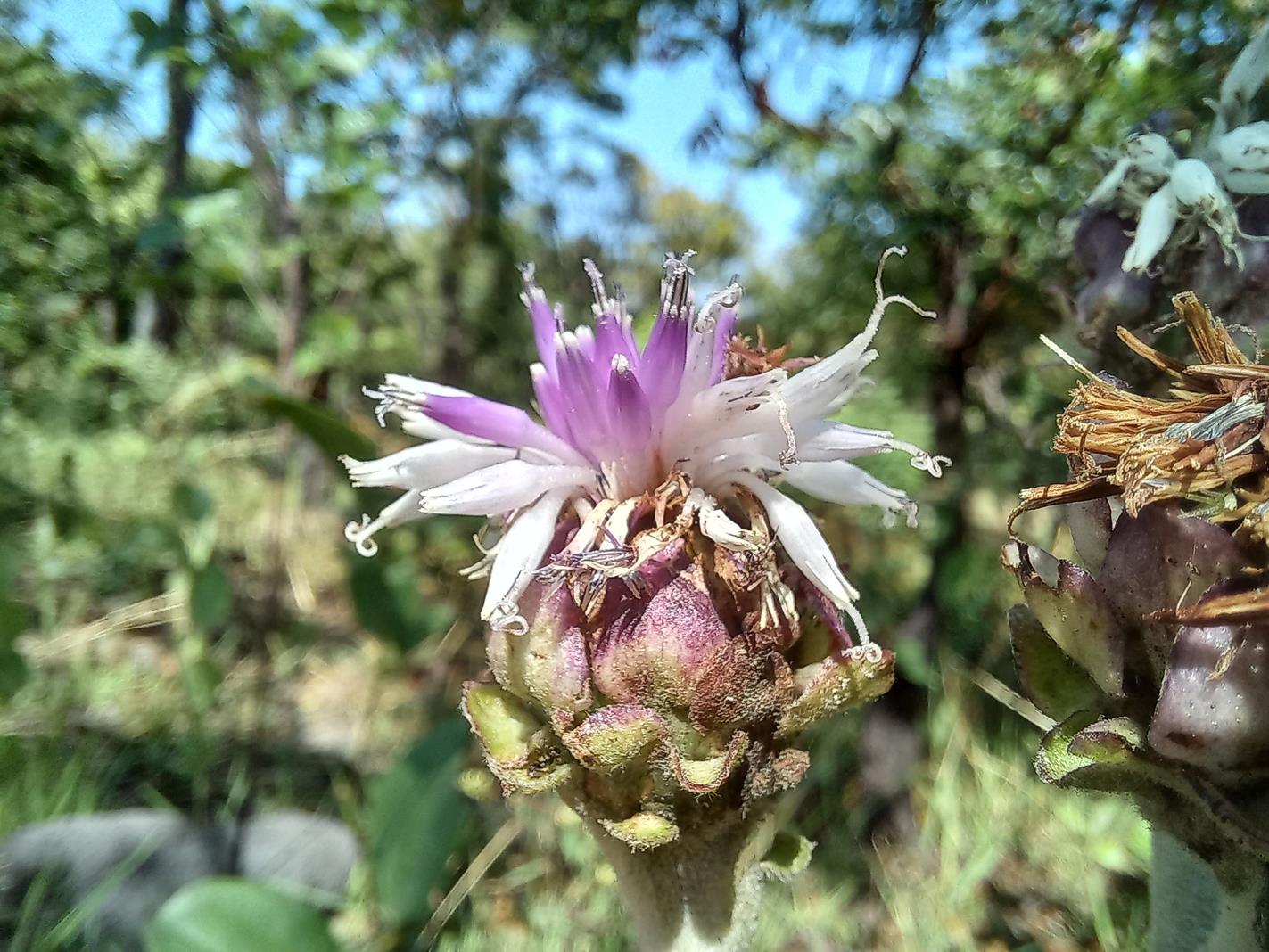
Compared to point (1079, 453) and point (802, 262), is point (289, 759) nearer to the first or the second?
point (802, 262)

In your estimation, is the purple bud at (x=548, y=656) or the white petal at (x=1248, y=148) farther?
the white petal at (x=1248, y=148)

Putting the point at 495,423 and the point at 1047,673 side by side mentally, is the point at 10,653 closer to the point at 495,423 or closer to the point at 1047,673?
the point at 495,423

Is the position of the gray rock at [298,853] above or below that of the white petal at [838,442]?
below

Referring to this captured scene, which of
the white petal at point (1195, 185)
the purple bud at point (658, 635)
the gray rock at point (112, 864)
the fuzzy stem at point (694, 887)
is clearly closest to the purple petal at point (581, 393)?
the purple bud at point (658, 635)

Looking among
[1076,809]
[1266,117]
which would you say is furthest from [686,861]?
[1076,809]

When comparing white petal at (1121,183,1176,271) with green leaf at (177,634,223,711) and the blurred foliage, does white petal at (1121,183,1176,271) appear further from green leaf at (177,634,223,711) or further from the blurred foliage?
green leaf at (177,634,223,711)

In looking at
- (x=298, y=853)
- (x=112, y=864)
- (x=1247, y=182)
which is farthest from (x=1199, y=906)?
(x=112, y=864)

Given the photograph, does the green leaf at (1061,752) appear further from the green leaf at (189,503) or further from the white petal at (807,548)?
the green leaf at (189,503)
